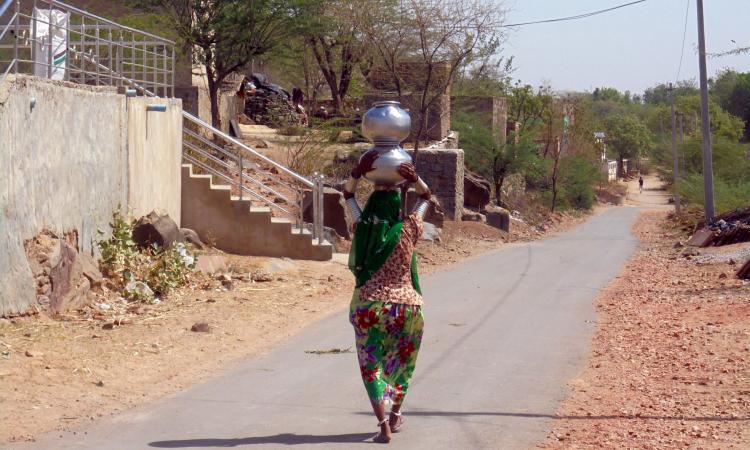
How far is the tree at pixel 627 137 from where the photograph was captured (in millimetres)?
108750

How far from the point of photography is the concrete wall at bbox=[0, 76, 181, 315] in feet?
34.1

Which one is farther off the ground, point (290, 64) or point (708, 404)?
point (290, 64)

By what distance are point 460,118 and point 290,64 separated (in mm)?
7381

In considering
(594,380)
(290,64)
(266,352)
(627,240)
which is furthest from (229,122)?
Result: (594,380)

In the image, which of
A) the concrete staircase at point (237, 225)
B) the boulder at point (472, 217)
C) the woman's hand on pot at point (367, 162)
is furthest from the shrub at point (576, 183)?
the woman's hand on pot at point (367, 162)

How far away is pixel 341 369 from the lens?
9305mm

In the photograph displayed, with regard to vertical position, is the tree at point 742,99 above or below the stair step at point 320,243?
above

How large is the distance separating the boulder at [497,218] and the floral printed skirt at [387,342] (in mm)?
26239

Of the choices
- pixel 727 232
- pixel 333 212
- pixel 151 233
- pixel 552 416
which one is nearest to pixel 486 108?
pixel 727 232

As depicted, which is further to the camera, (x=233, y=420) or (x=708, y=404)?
(x=708, y=404)

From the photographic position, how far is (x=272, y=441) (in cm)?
657

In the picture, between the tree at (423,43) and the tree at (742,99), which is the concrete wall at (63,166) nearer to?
the tree at (423,43)

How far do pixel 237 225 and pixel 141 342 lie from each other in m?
7.53

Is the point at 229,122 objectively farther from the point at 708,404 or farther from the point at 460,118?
the point at 708,404
